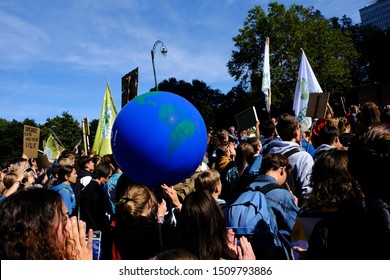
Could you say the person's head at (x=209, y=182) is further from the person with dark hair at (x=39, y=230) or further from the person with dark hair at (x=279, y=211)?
the person with dark hair at (x=39, y=230)

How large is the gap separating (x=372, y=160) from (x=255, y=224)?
1.54m

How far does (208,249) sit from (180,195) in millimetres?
2338

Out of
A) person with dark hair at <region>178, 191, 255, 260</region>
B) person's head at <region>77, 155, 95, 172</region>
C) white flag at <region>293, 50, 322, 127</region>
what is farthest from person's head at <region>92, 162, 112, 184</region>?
white flag at <region>293, 50, 322, 127</region>

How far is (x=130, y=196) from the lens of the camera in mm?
3611

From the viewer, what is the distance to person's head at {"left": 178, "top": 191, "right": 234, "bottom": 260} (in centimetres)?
256

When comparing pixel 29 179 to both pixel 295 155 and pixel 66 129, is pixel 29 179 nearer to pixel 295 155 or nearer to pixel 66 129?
pixel 295 155

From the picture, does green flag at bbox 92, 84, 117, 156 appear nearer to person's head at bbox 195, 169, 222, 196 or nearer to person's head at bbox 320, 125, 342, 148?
person's head at bbox 195, 169, 222, 196

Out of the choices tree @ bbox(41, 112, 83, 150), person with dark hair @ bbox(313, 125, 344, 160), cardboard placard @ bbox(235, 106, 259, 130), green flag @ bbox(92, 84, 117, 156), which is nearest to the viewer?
person with dark hair @ bbox(313, 125, 344, 160)

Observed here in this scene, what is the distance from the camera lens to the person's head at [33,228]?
1.97 meters

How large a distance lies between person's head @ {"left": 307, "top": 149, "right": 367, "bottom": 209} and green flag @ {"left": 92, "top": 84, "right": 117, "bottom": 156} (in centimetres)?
694

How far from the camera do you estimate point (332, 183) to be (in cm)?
262

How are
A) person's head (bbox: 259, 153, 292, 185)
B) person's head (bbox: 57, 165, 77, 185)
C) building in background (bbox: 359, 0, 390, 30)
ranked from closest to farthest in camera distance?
person's head (bbox: 259, 153, 292, 185), person's head (bbox: 57, 165, 77, 185), building in background (bbox: 359, 0, 390, 30)

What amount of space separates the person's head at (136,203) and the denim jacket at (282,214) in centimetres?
109

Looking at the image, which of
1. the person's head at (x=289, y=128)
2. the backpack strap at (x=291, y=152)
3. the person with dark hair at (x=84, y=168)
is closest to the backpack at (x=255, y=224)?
the backpack strap at (x=291, y=152)
